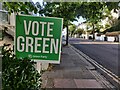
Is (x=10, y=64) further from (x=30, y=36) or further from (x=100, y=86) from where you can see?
(x=100, y=86)

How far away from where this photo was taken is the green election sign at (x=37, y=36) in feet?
13.8

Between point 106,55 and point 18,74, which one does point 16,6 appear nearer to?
point 18,74

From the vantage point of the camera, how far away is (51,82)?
1055 centimetres

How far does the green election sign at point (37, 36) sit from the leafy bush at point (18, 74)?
24 centimetres

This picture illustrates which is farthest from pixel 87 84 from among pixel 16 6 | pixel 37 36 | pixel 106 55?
pixel 106 55

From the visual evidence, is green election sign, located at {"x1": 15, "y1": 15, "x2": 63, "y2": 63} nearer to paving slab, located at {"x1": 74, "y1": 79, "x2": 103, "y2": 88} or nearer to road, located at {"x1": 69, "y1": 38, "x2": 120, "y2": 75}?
paving slab, located at {"x1": 74, "y1": 79, "x2": 103, "y2": 88}

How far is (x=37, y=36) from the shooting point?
14.0 ft

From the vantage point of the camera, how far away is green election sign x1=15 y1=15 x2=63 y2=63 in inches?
166

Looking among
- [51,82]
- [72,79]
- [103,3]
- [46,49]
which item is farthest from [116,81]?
[46,49]

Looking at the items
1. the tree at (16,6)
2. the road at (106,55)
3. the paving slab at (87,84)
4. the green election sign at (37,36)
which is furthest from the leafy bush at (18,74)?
the road at (106,55)

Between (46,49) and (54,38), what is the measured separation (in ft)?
0.79

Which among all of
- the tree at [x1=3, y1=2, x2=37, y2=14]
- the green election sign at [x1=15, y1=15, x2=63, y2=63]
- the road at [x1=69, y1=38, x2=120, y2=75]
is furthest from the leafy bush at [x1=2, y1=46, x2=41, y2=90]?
the road at [x1=69, y1=38, x2=120, y2=75]

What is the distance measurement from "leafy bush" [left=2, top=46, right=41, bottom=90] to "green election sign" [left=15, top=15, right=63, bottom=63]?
0.78 ft

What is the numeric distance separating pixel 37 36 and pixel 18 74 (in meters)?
0.64
